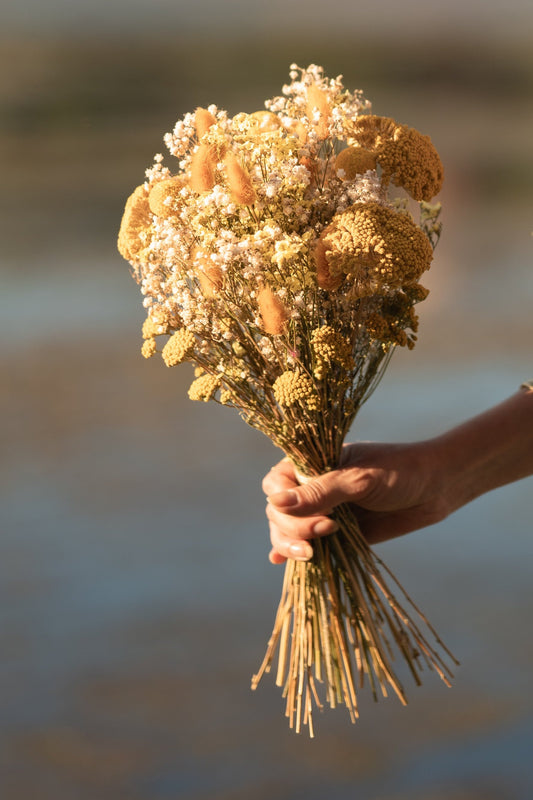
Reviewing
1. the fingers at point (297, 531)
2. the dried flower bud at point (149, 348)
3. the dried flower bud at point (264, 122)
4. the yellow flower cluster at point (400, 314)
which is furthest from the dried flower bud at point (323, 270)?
the fingers at point (297, 531)

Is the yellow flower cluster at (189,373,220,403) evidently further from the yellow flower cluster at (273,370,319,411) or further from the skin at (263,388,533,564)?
the skin at (263,388,533,564)

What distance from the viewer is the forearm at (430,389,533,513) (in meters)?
1.68

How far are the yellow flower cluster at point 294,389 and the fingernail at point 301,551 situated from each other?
1.02ft

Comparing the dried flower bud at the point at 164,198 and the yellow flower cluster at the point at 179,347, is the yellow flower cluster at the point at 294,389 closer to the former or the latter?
the yellow flower cluster at the point at 179,347

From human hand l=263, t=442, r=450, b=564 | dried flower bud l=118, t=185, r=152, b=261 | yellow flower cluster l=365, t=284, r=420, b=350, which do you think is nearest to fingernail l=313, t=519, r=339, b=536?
human hand l=263, t=442, r=450, b=564

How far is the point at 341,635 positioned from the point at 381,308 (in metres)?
0.61

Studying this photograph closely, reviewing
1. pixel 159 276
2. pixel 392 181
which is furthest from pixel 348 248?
pixel 159 276

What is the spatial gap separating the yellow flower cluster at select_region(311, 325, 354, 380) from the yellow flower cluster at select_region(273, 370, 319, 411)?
3 cm

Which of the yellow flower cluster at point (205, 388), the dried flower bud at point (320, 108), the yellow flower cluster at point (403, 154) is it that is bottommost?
the yellow flower cluster at point (205, 388)

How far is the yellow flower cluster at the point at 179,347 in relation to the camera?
1468 millimetres

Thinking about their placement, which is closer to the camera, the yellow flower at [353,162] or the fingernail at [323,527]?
the yellow flower at [353,162]

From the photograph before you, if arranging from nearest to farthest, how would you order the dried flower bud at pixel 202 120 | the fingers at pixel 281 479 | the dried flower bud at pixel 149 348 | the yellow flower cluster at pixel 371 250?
the yellow flower cluster at pixel 371 250 < the dried flower bud at pixel 202 120 < the dried flower bud at pixel 149 348 < the fingers at pixel 281 479

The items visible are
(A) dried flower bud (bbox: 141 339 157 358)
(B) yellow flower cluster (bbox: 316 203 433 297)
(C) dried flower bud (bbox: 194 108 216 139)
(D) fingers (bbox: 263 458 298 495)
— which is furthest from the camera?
(D) fingers (bbox: 263 458 298 495)

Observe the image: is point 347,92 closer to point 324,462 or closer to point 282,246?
point 282,246
